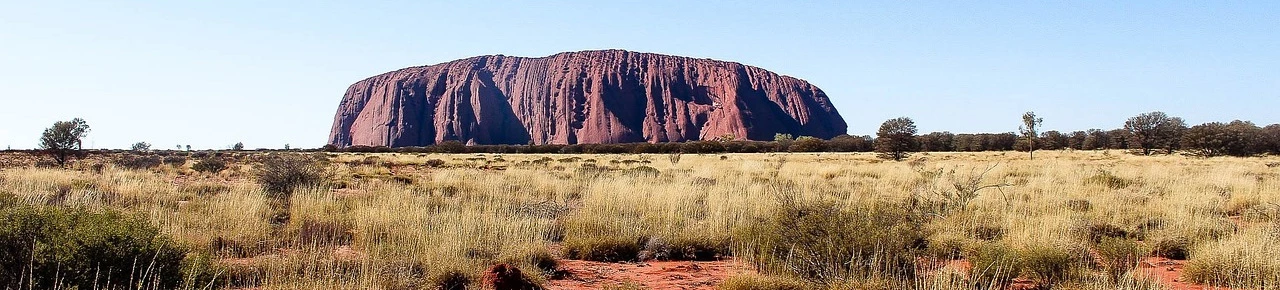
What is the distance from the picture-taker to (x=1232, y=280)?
5.15 meters

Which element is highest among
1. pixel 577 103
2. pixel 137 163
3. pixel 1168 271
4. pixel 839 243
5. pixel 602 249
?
pixel 577 103

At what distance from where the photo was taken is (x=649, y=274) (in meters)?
5.94

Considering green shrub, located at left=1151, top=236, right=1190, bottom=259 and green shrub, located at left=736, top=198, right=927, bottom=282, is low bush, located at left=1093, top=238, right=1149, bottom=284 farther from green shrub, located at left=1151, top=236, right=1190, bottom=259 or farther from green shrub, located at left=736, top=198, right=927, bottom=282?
green shrub, located at left=736, top=198, right=927, bottom=282

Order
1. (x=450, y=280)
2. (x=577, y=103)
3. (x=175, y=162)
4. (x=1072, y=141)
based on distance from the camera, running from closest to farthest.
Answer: (x=450, y=280) < (x=175, y=162) < (x=1072, y=141) < (x=577, y=103)

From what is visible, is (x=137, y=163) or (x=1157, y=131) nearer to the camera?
(x=137, y=163)

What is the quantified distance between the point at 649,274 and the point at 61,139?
Answer: 29.2 metres

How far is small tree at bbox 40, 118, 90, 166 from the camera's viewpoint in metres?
24.3

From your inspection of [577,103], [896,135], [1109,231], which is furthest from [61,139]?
[577,103]

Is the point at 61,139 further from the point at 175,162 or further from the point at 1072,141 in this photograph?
the point at 1072,141

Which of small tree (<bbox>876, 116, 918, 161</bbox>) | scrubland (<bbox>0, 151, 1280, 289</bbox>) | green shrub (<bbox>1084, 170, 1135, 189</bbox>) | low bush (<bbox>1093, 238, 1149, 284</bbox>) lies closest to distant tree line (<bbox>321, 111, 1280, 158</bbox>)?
small tree (<bbox>876, 116, 918, 161</bbox>)

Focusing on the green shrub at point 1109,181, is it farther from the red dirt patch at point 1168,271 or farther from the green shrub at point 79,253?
the green shrub at point 79,253

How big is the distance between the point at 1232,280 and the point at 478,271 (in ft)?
20.1

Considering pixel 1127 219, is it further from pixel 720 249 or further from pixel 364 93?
pixel 364 93

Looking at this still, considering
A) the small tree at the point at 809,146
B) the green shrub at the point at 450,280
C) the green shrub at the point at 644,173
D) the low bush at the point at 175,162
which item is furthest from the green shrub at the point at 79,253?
the small tree at the point at 809,146
